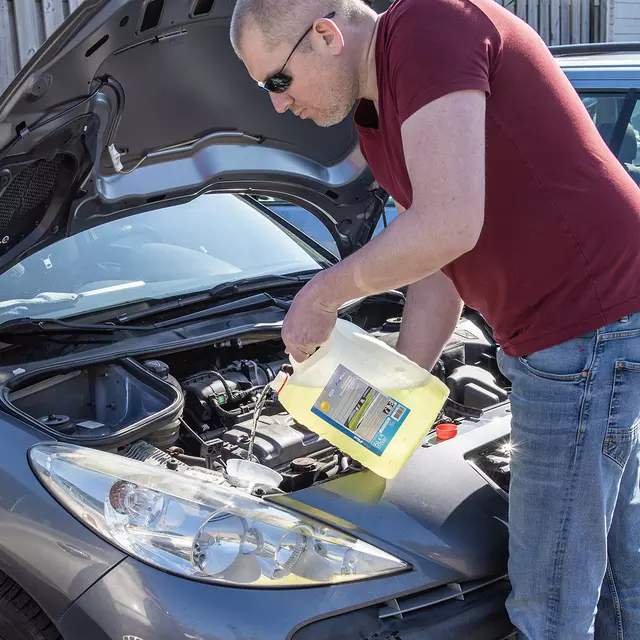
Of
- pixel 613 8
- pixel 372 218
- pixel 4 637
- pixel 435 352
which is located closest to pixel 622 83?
pixel 372 218

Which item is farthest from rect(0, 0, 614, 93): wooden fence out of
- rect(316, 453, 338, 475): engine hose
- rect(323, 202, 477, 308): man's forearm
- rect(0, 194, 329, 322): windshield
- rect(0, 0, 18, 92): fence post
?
rect(323, 202, 477, 308): man's forearm

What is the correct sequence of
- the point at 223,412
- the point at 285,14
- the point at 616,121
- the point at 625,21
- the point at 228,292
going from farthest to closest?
the point at 625,21 → the point at 616,121 → the point at 228,292 → the point at 223,412 → the point at 285,14

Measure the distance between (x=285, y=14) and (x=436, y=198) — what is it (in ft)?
1.54

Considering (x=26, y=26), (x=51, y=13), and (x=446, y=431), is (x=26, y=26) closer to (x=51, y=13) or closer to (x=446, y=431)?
(x=51, y=13)

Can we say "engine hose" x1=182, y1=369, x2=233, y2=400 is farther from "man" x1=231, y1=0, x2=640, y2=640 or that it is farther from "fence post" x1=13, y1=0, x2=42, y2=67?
"fence post" x1=13, y1=0, x2=42, y2=67

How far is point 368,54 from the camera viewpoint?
1.59 metres

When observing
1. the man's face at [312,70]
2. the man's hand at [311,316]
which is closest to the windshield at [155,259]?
the man's hand at [311,316]

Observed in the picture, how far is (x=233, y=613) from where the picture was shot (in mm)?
1567

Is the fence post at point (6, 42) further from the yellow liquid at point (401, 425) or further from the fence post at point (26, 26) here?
the yellow liquid at point (401, 425)

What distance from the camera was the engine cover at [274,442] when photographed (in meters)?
2.31

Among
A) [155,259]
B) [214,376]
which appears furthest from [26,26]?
[214,376]

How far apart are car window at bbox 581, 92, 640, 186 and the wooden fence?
4254 mm

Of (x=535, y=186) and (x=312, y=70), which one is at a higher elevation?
(x=312, y=70)

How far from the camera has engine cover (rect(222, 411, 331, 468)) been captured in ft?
7.59
